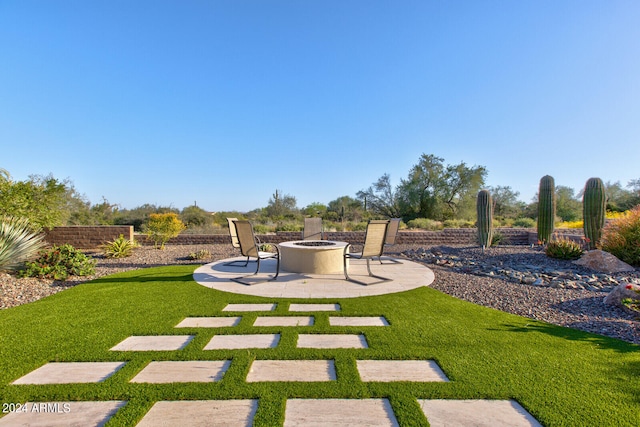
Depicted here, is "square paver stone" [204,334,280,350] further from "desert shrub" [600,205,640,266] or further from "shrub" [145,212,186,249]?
"desert shrub" [600,205,640,266]

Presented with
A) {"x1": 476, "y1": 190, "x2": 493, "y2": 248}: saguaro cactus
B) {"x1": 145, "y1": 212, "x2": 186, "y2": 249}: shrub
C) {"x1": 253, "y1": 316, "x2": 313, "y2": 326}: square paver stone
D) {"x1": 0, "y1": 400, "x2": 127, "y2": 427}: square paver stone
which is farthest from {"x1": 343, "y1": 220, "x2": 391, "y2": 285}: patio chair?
{"x1": 145, "y1": 212, "x2": 186, "y2": 249}: shrub

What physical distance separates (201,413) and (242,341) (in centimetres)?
106

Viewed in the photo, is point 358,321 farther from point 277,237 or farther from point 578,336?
point 277,237

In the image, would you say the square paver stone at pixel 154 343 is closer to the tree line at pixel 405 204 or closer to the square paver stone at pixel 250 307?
the square paver stone at pixel 250 307

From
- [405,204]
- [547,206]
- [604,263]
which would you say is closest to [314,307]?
[604,263]

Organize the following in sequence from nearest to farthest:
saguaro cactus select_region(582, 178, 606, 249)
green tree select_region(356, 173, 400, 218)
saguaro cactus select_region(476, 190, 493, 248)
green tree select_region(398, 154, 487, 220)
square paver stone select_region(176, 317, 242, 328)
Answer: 1. square paver stone select_region(176, 317, 242, 328)
2. saguaro cactus select_region(582, 178, 606, 249)
3. saguaro cactus select_region(476, 190, 493, 248)
4. green tree select_region(398, 154, 487, 220)
5. green tree select_region(356, 173, 400, 218)

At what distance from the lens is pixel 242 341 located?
8.80ft

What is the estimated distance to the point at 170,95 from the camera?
12.1 meters

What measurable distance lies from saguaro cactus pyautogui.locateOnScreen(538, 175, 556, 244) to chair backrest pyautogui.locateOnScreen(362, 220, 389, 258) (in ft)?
24.8

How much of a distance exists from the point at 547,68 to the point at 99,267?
13.4 metres

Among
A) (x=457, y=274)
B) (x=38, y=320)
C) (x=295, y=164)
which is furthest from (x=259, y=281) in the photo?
(x=295, y=164)

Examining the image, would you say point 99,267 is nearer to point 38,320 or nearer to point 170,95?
point 38,320

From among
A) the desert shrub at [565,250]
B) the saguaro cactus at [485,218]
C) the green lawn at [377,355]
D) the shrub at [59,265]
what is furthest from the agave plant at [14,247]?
the desert shrub at [565,250]

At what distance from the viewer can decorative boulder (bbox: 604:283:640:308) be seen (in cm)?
374
